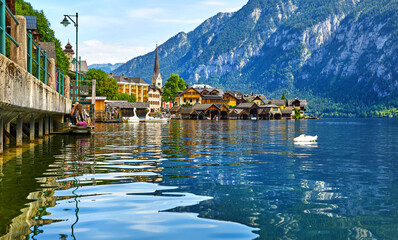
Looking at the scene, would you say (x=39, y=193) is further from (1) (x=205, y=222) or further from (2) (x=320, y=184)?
(2) (x=320, y=184)

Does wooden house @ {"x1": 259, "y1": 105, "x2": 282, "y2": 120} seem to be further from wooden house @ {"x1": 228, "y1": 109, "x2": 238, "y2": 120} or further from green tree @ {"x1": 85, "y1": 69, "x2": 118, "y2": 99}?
green tree @ {"x1": 85, "y1": 69, "x2": 118, "y2": 99}

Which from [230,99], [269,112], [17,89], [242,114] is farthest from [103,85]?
[17,89]

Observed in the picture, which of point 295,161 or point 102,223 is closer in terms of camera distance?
point 102,223

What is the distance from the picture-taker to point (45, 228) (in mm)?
6328

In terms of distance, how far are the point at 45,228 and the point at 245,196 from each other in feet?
14.7

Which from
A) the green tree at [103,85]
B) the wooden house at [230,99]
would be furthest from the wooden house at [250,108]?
the green tree at [103,85]

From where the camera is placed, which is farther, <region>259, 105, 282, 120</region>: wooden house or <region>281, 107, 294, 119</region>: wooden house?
<region>281, 107, 294, 119</region>: wooden house

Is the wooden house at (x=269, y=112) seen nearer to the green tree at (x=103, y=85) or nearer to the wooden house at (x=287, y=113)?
the wooden house at (x=287, y=113)

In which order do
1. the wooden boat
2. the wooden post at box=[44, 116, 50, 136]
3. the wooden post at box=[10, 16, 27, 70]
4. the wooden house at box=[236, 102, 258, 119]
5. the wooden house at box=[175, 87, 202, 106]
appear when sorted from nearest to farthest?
the wooden post at box=[10, 16, 27, 70]
the wooden post at box=[44, 116, 50, 136]
the wooden boat
the wooden house at box=[236, 102, 258, 119]
the wooden house at box=[175, 87, 202, 106]

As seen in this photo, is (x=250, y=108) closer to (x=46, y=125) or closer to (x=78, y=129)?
(x=78, y=129)

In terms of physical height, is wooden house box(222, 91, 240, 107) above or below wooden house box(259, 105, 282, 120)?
above

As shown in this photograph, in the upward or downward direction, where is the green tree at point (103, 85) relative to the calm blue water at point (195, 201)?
upward

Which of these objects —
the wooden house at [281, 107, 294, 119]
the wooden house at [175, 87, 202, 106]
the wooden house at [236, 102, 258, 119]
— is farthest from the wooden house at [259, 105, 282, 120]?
the wooden house at [175, 87, 202, 106]

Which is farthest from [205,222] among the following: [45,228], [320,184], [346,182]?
[346,182]
